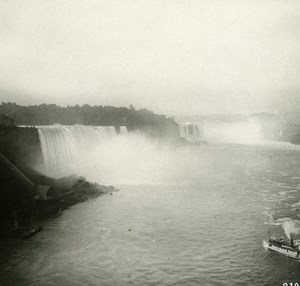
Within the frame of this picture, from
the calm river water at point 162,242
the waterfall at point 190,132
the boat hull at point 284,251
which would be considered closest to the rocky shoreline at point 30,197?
the calm river water at point 162,242

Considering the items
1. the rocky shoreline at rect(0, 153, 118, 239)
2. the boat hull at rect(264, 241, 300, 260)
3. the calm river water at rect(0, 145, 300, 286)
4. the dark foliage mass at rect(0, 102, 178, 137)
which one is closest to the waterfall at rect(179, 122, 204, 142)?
the dark foliage mass at rect(0, 102, 178, 137)

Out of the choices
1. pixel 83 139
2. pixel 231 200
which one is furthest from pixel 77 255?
pixel 83 139

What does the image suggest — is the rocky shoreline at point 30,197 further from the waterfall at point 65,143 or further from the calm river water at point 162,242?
the waterfall at point 65,143

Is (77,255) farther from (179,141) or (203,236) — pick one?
(179,141)

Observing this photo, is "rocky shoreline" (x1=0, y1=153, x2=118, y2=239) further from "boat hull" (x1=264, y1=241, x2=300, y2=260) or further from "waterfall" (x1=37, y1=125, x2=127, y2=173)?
"boat hull" (x1=264, y1=241, x2=300, y2=260)

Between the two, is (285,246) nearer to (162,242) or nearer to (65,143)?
(162,242)

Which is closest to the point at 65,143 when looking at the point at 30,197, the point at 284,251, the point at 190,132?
the point at 30,197
